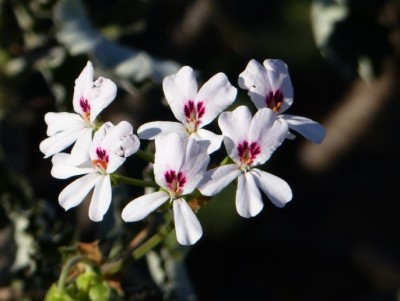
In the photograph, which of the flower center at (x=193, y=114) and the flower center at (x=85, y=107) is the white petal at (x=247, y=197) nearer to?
the flower center at (x=193, y=114)

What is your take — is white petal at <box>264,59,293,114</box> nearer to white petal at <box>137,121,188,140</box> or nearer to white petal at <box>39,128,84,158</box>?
white petal at <box>137,121,188,140</box>

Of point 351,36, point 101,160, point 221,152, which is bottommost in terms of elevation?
point 221,152

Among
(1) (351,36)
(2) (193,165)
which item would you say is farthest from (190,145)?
(1) (351,36)

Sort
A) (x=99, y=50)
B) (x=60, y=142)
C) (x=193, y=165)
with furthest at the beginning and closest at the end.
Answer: (x=99, y=50), (x=60, y=142), (x=193, y=165)

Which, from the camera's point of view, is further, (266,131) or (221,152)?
(221,152)

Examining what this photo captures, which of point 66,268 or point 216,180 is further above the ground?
point 216,180

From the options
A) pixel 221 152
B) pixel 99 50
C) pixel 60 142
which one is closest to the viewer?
pixel 60 142

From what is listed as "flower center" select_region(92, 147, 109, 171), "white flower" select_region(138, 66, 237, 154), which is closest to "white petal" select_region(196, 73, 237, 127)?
"white flower" select_region(138, 66, 237, 154)

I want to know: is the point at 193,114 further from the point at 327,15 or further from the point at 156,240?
the point at 327,15
